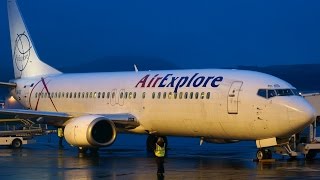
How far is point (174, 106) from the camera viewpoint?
97.8 feet

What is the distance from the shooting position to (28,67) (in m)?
41.3

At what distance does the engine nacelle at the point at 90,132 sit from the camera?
30031 millimetres

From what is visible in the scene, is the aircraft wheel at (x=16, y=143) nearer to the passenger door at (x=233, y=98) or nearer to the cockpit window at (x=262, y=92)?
the passenger door at (x=233, y=98)

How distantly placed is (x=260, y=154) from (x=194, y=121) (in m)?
2.94

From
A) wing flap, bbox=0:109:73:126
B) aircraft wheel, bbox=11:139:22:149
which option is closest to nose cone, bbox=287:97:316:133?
wing flap, bbox=0:109:73:126

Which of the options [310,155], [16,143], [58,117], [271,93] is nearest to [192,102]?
[271,93]

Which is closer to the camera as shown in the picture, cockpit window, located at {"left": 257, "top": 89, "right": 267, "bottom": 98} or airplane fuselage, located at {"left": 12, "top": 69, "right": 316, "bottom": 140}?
airplane fuselage, located at {"left": 12, "top": 69, "right": 316, "bottom": 140}

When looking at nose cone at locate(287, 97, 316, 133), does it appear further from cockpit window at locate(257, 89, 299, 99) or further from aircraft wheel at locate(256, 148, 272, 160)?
aircraft wheel at locate(256, 148, 272, 160)

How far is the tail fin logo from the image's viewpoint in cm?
4199

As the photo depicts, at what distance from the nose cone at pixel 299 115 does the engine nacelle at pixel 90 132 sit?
7663mm

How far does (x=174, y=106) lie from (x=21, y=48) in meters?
15.5

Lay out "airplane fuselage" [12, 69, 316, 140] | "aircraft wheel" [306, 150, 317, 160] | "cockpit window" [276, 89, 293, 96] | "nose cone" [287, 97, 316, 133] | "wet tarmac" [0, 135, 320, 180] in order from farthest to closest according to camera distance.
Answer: "aircraft wheel" [306, 150, 317, 160], "cockpit window" [276, 89, 293, 96], "airplane fuselage" [12, 69, 316, 140], "nose cone" [287, 97, 316, 133], "wet tarmac" [0, 135, 320, 180]

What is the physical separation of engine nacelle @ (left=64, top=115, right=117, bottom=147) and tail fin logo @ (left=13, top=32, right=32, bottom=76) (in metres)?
11.9

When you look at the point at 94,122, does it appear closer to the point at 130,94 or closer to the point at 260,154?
the point at 130,94
